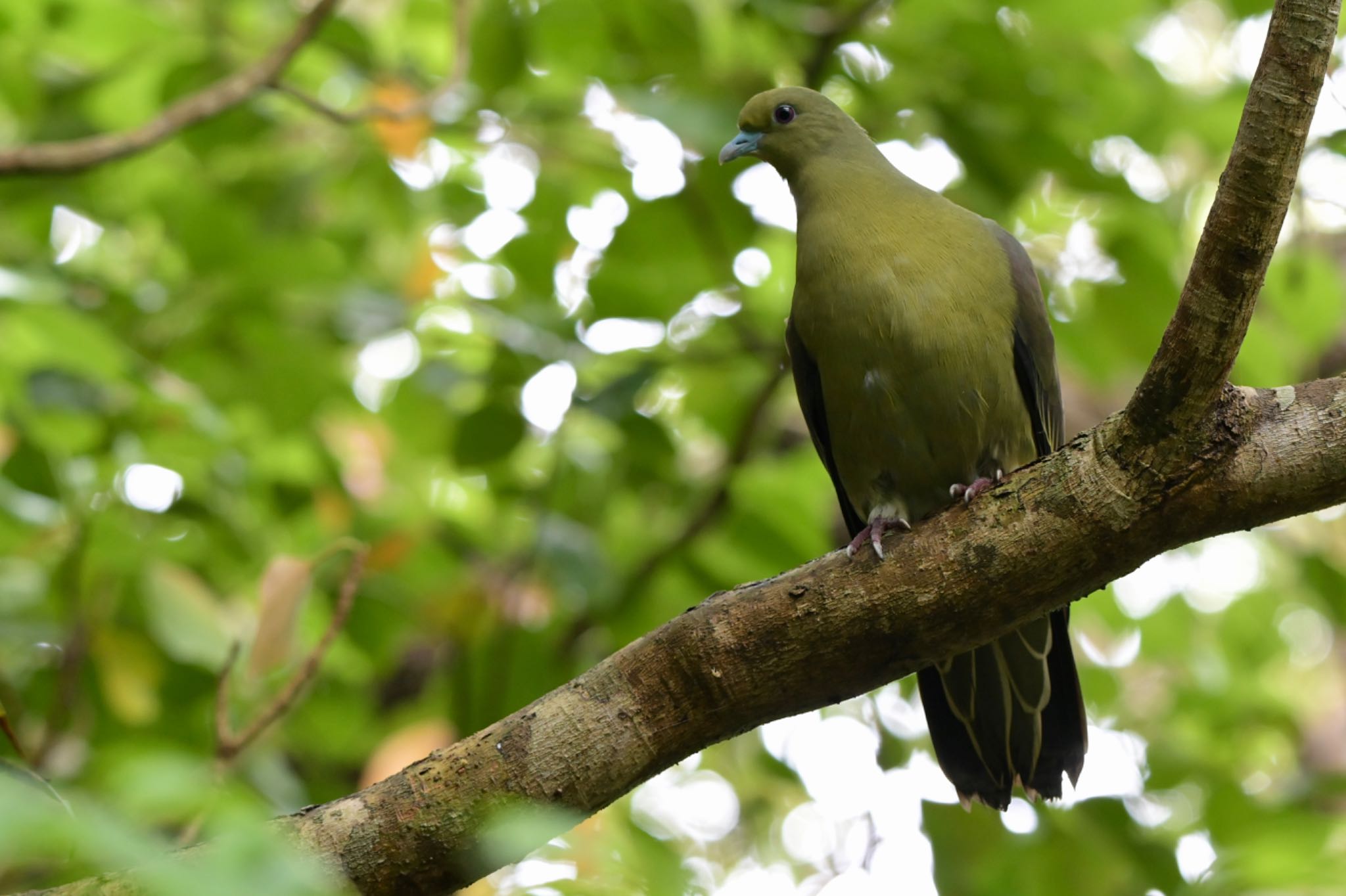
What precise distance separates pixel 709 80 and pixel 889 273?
959 millimetres

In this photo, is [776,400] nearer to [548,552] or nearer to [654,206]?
[654,206]

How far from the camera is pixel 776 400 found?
493cm

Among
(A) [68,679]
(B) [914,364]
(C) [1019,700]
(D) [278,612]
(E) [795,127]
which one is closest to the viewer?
(D) [278,612]

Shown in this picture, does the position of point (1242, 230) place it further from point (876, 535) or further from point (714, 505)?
point (714, 505)

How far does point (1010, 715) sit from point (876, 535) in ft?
3.79

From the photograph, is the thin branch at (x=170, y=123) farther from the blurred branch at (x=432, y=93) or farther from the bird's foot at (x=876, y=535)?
the bird's foot at (x=876, y=535)

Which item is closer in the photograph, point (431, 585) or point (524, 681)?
point (524, 681)

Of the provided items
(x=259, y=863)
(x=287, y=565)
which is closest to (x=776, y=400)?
(x=287, y=565)

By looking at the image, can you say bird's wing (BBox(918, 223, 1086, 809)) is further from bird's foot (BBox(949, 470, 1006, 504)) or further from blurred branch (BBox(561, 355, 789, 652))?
blurred branch (BBox(561, 355, 789, 652))

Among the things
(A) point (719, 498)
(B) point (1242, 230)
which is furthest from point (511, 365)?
(B) point (1242, 230)

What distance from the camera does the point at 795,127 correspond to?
4309 millimetres

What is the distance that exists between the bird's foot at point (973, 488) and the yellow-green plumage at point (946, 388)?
33mm

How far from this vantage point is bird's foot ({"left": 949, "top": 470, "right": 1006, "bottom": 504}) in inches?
103

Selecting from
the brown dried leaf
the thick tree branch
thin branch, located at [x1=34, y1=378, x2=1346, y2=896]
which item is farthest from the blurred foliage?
the thick tree branch
